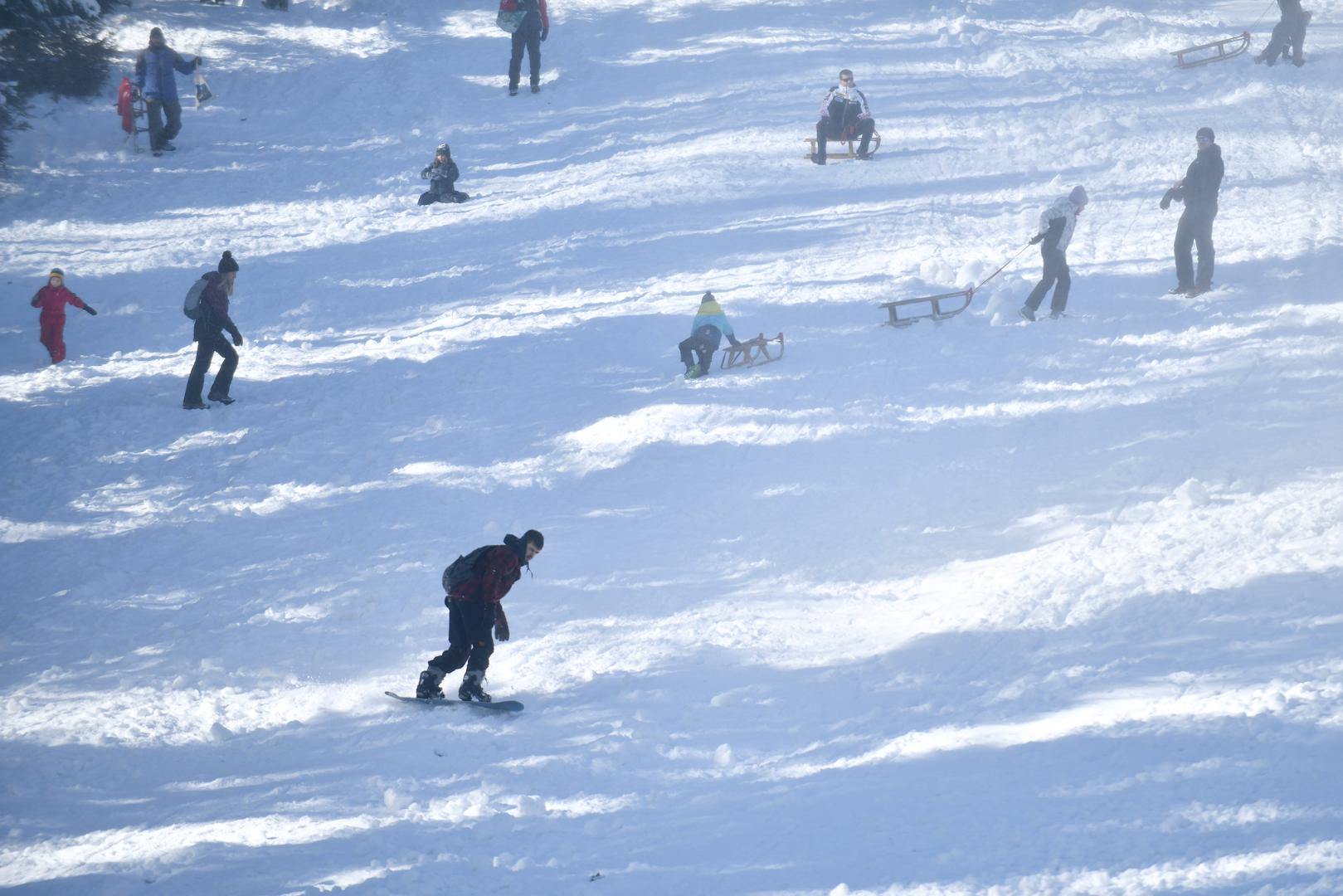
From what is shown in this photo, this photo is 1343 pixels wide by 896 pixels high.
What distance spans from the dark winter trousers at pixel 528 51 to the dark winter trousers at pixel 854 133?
625 centimetres

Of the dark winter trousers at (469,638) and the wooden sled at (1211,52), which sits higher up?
the wooden sled at (1211,52)

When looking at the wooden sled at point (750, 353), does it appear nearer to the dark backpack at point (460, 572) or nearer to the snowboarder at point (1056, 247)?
the snowboarder at point (1056, 247)

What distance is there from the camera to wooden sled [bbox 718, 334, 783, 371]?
40.2 feet

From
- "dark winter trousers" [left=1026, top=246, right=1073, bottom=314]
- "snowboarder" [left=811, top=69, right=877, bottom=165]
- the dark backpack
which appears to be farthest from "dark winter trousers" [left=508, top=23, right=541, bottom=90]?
the dark backpack

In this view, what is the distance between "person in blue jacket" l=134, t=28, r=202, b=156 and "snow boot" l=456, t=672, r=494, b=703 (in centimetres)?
1502

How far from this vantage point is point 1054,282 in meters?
12.5

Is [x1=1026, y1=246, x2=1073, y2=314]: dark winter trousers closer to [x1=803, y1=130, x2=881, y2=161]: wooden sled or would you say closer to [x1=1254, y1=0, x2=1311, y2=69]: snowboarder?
[x1=803, y1=130, x2=881, y2=161]: wooden sled

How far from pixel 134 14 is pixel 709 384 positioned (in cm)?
1834

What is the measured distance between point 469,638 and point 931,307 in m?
7.64

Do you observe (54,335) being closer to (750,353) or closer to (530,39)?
(750,353)

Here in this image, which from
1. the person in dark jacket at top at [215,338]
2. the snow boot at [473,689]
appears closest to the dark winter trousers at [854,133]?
the person in dark jacket at top at [215,338]

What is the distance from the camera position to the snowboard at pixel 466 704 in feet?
24.2

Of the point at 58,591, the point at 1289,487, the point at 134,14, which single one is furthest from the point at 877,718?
the point at 134,14

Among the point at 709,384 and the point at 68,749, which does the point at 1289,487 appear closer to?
the point at 709,384
